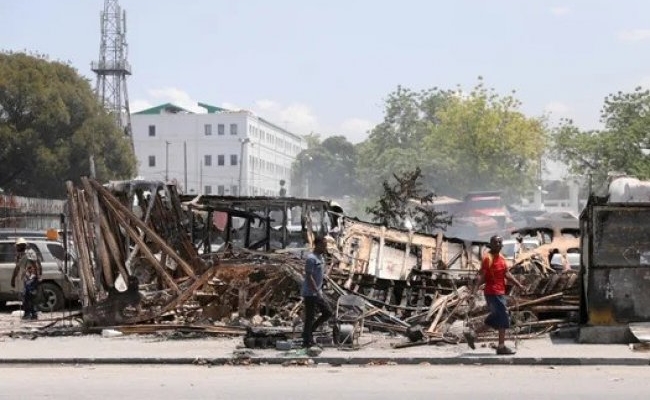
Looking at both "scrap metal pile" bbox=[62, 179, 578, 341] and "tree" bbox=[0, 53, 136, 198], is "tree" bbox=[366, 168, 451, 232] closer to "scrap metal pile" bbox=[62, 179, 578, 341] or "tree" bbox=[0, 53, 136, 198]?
"scrap metal pile" bbox=[62, 179, 578, 341]

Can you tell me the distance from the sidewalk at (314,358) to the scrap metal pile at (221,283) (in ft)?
2.85

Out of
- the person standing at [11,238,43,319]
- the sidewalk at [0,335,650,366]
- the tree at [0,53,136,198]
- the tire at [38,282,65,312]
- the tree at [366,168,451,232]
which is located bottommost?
the sidewalk at [0,335,650,366]

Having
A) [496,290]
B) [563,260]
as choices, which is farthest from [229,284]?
[563,260]

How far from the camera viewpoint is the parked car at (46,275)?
22.0 metres

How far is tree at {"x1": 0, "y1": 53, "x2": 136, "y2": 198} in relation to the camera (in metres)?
53.7

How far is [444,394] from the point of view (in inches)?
412

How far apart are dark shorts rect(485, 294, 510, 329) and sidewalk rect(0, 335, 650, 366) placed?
1.41ft

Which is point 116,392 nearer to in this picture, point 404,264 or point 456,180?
point 404,264

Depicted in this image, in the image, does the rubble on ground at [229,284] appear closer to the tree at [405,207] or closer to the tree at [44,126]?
the tree at [405,207]

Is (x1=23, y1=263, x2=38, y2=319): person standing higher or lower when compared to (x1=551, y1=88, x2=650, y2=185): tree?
lower

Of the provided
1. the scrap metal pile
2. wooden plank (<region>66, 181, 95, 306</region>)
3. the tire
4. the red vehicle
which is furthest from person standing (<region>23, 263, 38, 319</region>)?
the red vehicle

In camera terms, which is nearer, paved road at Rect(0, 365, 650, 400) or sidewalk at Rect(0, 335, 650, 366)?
paved road at Rect(0, 365, 650, 400)

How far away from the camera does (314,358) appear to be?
45.2 ft

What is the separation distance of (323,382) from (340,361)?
210cm
